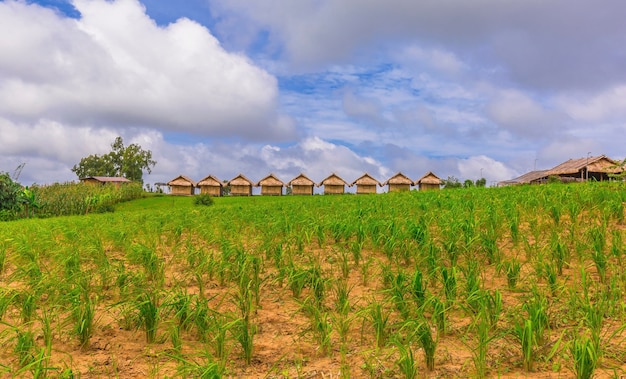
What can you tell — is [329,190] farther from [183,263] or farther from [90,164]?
[90,164]

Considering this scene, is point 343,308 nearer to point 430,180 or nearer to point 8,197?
point 8,197

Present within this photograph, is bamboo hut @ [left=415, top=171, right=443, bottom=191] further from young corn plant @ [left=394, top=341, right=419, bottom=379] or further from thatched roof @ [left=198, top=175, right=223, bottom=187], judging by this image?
young corn plant @ [left=394, top=341, right=419, bottom=379]

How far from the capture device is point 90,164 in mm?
75062

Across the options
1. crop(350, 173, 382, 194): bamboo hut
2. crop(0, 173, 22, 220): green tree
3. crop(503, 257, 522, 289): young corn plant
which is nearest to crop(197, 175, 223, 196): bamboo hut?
crop(350, 173, 382, 194): bamboo hut

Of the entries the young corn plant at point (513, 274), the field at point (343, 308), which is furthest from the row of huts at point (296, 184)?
the young corn plant at point (513, 274)

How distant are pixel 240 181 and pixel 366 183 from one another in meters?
15.1

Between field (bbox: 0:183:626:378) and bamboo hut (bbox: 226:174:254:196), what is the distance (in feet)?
140

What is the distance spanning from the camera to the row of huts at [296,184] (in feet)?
164

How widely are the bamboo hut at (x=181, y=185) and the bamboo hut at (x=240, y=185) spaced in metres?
4.73

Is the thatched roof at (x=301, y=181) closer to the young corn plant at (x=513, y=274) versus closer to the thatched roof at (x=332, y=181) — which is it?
the thatched roof at (x=332, y=181)

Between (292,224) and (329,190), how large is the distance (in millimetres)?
42767

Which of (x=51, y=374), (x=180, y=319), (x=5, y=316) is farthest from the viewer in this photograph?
(x=5, y=316)

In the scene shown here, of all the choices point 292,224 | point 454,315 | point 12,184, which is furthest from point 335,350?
point 12,184

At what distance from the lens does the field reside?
3248 mm
